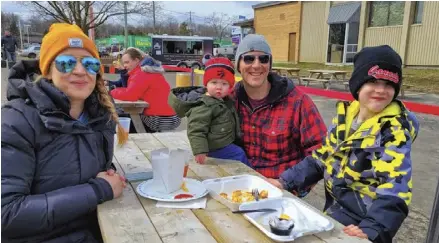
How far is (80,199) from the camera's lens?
5.53ft

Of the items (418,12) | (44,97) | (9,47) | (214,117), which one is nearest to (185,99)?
(214,117)

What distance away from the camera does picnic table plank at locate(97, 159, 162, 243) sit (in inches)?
57.1

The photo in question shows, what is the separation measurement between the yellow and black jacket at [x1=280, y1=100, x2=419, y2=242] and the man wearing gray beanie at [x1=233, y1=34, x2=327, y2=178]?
40cm

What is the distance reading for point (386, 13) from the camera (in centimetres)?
2206

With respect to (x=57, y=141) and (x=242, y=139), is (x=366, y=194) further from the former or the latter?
(x=57, y=141)

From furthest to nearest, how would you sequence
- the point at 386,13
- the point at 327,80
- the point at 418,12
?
the point at 386,13, the point at 418,12, the point at 327,80

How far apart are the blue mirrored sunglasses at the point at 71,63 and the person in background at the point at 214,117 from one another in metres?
0.89

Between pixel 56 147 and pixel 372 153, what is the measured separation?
5.01ft

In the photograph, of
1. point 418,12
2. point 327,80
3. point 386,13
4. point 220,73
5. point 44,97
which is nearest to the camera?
point 44,97

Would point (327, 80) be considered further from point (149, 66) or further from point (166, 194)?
point (166, 194)

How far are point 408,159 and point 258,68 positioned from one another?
1225mm

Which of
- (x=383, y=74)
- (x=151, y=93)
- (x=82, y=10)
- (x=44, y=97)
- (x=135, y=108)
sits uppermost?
(x=82, y=10)

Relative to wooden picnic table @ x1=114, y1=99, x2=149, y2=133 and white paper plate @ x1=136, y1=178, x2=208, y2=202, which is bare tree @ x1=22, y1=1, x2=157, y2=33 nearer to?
wooden picnic table @ x1=114, y1=99, x2=149, y2=133

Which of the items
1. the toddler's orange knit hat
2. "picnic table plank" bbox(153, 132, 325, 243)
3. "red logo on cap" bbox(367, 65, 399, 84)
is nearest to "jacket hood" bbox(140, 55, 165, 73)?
the toddler's orange knit hat
